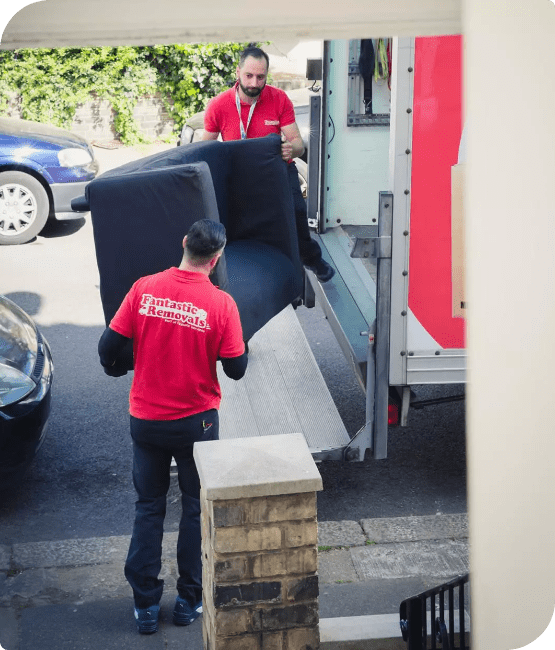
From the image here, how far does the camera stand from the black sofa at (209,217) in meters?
4.49

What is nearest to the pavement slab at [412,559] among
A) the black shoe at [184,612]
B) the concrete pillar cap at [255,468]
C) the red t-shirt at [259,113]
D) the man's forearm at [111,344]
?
the black shoe at [184,612]

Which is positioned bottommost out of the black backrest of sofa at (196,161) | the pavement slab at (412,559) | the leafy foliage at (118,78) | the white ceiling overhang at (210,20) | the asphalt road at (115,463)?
the pavement slab at (412,559)

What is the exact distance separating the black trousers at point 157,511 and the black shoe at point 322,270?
2.54m

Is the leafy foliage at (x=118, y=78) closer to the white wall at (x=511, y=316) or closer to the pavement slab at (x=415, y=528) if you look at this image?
the pavement slab at (x=415, y=528)

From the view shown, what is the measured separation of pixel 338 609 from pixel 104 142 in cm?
1162

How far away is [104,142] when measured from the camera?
14.9 m

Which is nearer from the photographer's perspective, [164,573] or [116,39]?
[116,39]

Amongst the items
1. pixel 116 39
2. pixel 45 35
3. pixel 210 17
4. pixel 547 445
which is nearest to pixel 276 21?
pixel 210 17

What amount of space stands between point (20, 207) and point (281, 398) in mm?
5646

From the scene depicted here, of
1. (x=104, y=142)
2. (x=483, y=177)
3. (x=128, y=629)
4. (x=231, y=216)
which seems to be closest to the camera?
(x=483, y=177)

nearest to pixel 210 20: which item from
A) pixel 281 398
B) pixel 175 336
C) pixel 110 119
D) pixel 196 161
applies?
pixel 175 336

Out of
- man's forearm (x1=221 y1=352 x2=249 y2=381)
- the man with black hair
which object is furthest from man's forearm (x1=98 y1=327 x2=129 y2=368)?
man's forearm (x1=221 y1=352 x2=249 y2=381)

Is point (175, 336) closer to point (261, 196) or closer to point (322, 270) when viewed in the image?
point (261, 196)

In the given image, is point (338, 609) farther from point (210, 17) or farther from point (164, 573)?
point (210, 17)
